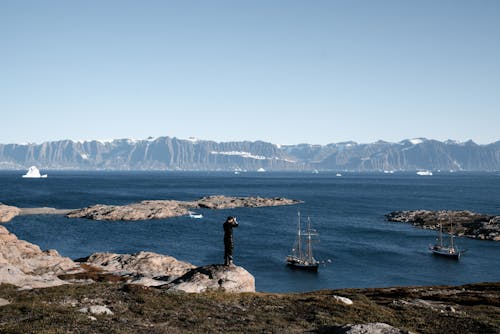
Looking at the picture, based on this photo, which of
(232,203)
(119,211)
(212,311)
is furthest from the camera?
(232,203)

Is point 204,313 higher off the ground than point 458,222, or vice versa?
point 204,313

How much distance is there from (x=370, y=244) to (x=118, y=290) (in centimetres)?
8869

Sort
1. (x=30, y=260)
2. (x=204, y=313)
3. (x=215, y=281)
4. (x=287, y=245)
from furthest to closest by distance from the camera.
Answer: (x=287, y=245) < (x=30, y=260) < (x=215, y=281) < (x=204, y=313)

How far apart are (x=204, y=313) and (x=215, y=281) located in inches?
253

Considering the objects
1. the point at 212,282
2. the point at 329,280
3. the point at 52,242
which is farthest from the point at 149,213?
the point at 212,282

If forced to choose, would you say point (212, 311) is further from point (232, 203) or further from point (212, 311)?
point (232, 203)

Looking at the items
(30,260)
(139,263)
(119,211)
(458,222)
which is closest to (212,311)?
(30,260)

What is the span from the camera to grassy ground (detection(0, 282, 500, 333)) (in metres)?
20.0

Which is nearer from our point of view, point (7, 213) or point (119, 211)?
point (7, 213)

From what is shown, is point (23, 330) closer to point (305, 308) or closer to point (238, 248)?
point (305, 308)

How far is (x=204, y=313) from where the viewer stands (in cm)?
2286

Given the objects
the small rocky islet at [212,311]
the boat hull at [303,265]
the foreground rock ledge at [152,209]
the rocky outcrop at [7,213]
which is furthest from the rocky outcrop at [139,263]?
the rocky outcrop at [7,213]

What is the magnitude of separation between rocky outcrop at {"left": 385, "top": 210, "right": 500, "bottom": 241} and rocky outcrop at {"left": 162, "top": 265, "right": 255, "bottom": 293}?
97061 millimetres

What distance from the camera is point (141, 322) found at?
20.8 metres
